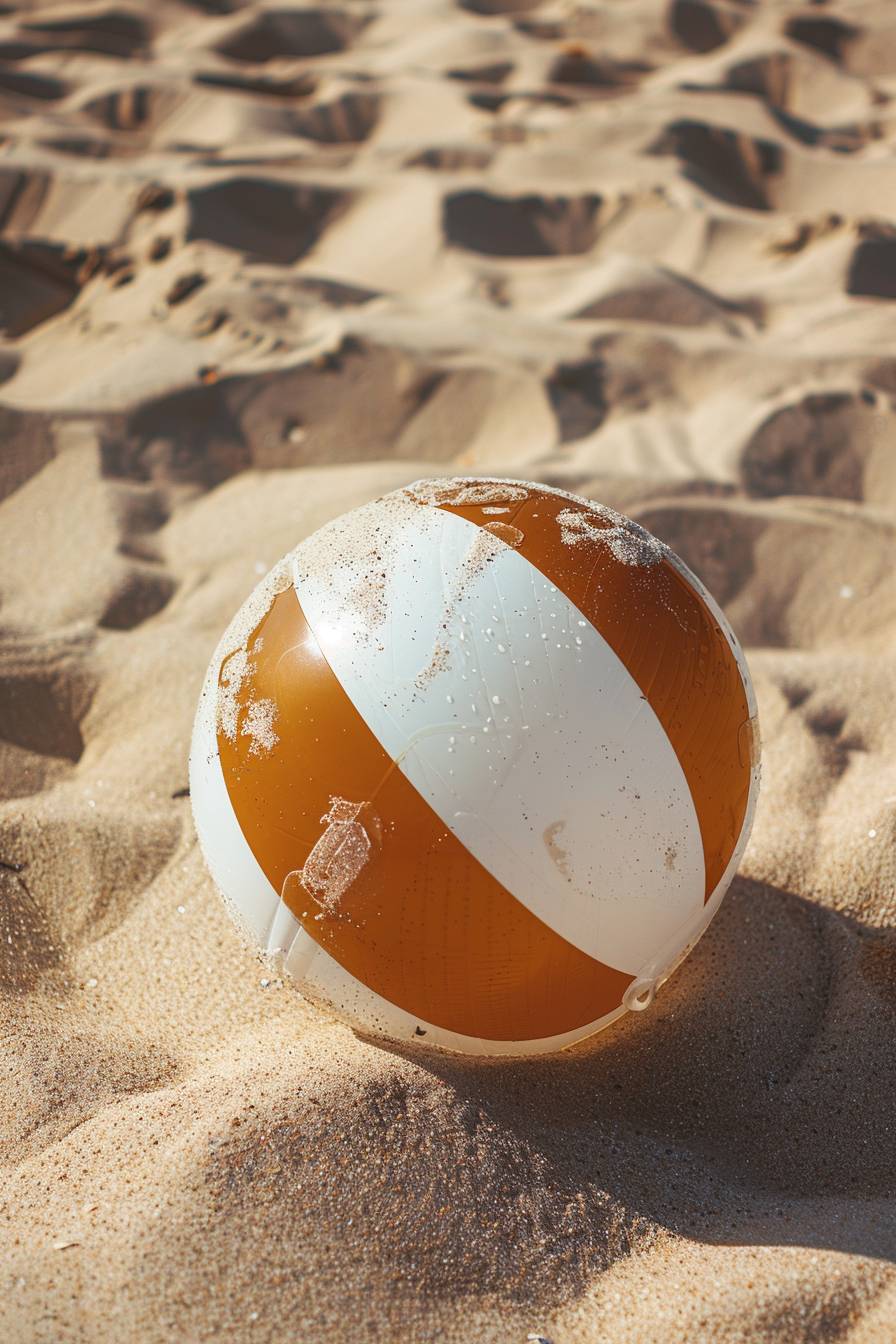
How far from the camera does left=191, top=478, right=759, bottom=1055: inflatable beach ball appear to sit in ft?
6.04

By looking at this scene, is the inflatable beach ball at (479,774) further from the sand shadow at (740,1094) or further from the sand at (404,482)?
the sand at (404,482)

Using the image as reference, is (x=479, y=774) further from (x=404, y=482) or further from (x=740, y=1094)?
(x=404, y=482)

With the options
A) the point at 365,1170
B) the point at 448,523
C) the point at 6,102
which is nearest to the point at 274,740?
the point at 448,523

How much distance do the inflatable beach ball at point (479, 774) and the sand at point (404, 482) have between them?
0.33m

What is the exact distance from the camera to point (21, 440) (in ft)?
14.3

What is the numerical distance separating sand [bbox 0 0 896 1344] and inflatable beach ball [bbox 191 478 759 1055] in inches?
12.8

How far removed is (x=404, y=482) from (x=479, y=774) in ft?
8.07

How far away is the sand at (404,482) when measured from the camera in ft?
6.14

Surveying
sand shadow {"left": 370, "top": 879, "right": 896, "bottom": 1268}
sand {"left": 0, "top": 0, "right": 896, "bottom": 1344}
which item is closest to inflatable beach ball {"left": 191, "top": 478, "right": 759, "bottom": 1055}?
sand shadow {"left": 370, "top": 879, "right": 896, "bottom": 1268}

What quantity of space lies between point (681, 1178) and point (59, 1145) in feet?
3.80

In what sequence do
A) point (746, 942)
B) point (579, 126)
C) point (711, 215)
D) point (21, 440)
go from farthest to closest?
point (579, 126), point (711, 215), point (21, 440), point (746, 942)

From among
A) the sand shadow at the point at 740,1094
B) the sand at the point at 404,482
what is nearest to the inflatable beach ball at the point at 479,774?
the sand shadow at the point at 740,1094

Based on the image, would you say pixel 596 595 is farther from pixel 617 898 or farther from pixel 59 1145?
pixel 59 1145

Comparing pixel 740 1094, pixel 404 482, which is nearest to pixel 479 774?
pixel 740 1094
